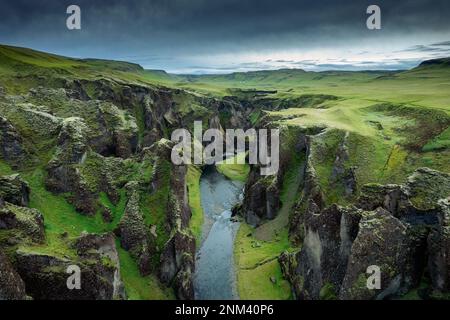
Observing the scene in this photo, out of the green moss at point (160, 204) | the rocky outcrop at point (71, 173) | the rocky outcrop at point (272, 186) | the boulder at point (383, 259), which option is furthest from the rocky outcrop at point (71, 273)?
the rocky outcrop at point (272, 186)

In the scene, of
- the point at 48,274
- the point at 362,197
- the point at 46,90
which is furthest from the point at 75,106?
the point at 362,197

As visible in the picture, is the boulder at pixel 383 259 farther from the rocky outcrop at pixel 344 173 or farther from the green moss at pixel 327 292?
the rocky outcrop at pixel 344 173

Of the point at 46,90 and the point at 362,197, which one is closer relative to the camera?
the point at 362,197

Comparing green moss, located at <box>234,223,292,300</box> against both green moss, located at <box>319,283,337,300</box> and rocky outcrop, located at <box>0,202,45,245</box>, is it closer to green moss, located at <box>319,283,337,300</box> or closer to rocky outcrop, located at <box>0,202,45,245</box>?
green moss, located at <box>319,283,337,300</box>
